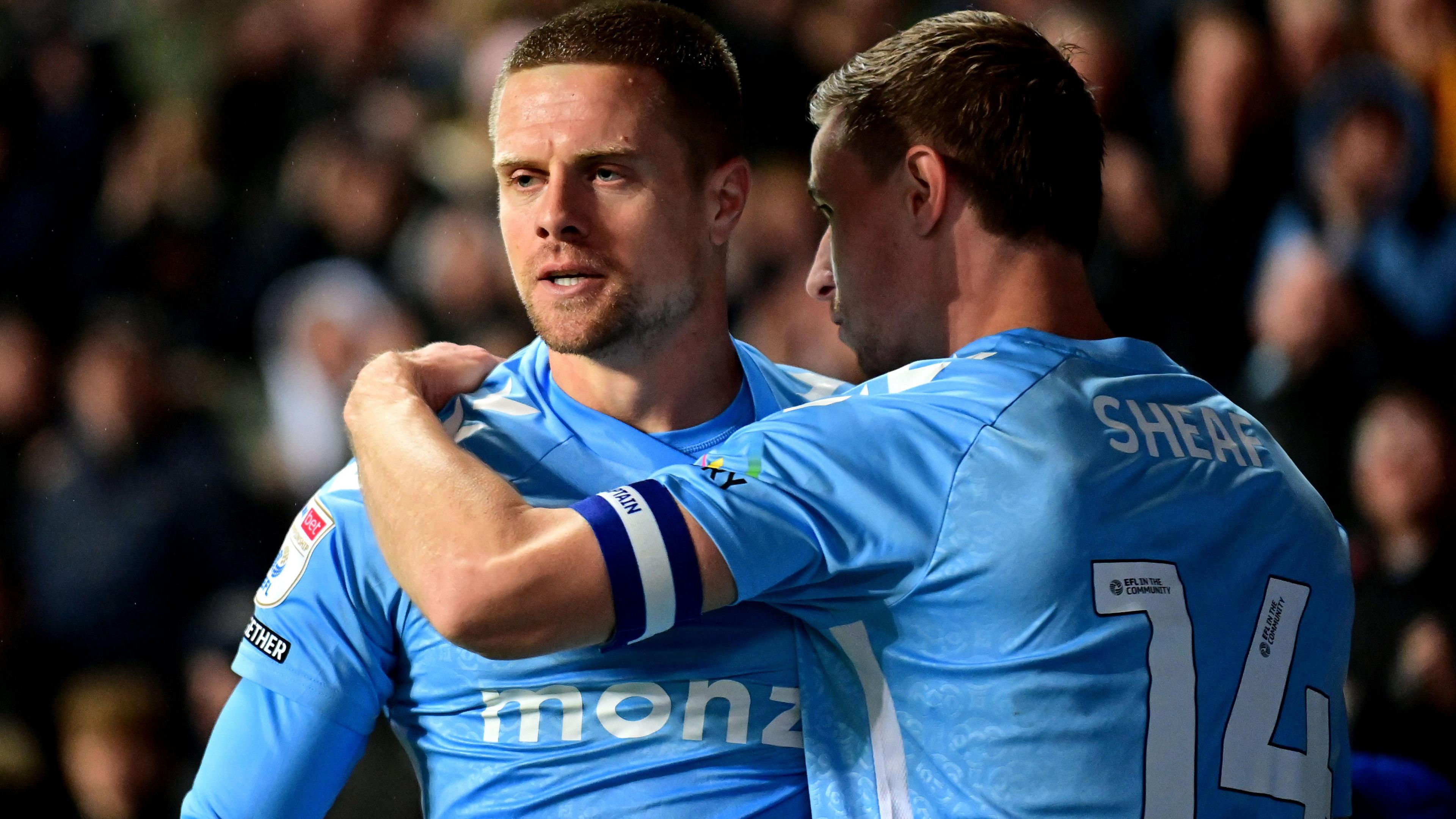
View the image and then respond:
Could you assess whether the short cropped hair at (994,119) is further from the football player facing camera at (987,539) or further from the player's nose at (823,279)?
the player's nose at (823,279)

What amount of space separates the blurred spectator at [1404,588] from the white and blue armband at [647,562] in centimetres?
258

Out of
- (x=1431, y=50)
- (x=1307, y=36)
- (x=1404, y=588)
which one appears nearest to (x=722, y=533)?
(x=1404, y=588)

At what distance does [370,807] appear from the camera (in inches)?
140

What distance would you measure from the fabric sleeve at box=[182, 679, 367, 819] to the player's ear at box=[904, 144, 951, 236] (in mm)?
966

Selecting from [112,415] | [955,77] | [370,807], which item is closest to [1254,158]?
[955,77]

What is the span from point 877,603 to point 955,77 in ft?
2.07

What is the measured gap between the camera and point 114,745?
3916 millimetres

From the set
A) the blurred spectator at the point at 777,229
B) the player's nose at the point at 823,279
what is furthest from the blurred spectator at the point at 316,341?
the player's nose at the point at 823,279

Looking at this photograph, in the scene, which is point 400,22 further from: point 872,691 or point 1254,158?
point 872,691

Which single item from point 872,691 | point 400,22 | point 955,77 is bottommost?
point 872,691

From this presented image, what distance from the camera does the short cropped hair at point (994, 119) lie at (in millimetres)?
1502

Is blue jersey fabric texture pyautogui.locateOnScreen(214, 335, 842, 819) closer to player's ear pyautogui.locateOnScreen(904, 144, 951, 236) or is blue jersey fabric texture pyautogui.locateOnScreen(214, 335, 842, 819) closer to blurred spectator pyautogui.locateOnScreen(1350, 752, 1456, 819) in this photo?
player's ear pyautogui.locateOnScreen(904, 144, 951, 236)

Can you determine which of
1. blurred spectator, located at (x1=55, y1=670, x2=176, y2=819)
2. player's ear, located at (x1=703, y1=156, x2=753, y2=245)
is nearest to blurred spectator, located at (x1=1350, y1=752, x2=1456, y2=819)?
player's ear, located at (x1=703, y1=156, x2=753, y2=245)

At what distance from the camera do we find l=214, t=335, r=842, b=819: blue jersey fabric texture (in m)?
1.55
